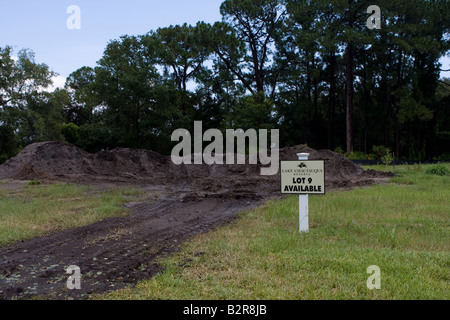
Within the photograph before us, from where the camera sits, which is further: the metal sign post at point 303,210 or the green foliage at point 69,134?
the green foliage at point 69,134

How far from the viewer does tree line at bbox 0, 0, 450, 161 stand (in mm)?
27328

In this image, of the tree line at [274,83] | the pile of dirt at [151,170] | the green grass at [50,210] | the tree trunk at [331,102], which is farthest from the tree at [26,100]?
the tree trunk at [331,102]

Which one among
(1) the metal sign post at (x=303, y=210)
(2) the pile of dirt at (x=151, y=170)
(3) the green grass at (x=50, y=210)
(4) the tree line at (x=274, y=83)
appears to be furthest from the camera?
(4) the tree line at (x=274, y=83)

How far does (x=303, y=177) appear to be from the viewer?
6246mm

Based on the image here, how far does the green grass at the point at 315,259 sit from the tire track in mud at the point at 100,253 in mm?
382

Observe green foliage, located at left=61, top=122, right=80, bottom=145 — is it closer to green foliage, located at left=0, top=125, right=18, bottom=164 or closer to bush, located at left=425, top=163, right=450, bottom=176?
green foliage, located at left=0, top=125, right=18, bottom=164

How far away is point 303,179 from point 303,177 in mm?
35

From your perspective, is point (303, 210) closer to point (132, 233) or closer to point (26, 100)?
point (132, 233)

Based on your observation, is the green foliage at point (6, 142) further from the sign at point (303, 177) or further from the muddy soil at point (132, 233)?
the sign at point (303, 177)

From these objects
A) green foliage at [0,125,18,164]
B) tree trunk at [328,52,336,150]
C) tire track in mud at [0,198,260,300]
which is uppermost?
tree trunk at [328,52,336,150]

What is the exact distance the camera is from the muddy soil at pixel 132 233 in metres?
4.35

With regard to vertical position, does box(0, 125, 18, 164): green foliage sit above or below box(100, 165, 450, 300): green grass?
above

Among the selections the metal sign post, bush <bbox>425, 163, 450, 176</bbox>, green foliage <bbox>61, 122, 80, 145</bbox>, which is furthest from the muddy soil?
green foliage <bbox>61, 122, 80, 145</bbox>

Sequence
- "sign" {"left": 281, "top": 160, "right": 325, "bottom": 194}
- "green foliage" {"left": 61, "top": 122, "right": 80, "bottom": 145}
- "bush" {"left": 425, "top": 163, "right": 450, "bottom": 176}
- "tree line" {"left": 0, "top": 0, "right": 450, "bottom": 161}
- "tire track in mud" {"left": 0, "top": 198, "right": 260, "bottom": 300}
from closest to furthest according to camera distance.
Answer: "tire track in mud" {"left": 0, "top": 198, "right": 260, "bottom": 300}
"sign" {"left": 281, "top": 160, "right": 325, "bottom": 194}
"bush" {"left": 425, "top": 163, "right": 450, "bottom": 176}
"tree line" {"left": 0, "top": 0, "right": 450, "bottom": 161}
"green foliage" {"left": 61, "top": 122, "right": 80, "bottom": 145}
